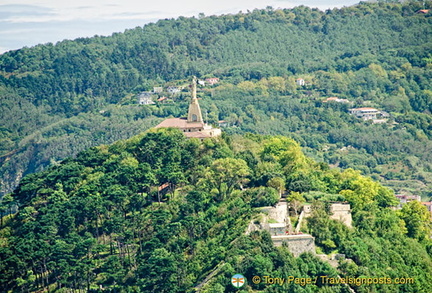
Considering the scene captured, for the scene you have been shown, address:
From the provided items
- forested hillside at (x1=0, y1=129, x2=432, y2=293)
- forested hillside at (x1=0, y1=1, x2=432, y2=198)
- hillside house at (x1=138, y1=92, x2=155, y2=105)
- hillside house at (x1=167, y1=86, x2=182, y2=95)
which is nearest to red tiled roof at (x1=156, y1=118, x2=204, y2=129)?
forested hillside at (x1=0, y1=129, x2=432, y2=293)

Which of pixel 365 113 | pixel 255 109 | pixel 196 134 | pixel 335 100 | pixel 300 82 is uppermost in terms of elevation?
pixel 196 134

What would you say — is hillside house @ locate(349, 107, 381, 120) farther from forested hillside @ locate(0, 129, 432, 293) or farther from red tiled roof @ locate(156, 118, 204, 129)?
forested hillside @ locate(0, 129, 432, 293)

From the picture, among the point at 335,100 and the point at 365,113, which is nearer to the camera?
the point at 365,113

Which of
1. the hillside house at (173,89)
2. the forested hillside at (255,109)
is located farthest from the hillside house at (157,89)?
the forested hillside at (255,109)

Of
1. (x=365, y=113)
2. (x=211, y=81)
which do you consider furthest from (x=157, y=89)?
(x=365, y=113)

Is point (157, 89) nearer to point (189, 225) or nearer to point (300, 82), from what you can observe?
point (300, 82)

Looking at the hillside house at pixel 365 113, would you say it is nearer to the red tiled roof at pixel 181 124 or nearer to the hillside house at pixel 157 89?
the hillside house at pixel 157 89

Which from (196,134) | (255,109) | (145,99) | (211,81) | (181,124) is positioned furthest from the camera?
(211,81)

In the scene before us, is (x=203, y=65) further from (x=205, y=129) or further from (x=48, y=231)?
(x=48, y=231)

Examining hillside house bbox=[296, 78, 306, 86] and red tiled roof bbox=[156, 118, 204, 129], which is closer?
red tiled roof bbox=[156, 118, 204, 129]
